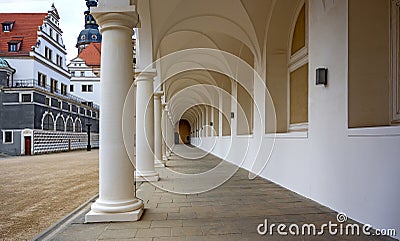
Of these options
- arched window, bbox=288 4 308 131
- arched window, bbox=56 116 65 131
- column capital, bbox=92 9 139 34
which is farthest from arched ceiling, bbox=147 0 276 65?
arched window, bbox=56 116 65 131

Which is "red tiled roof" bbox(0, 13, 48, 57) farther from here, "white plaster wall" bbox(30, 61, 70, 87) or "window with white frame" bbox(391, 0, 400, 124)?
"window with white frame" bbox(391, 0, 400, 124)

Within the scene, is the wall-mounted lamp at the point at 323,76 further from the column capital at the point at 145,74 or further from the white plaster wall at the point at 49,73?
the white plaster wall at the point at 49,73

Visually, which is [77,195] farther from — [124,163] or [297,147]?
[297,147]

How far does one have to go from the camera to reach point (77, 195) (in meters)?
8.05

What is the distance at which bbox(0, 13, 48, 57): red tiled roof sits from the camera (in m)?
33.2

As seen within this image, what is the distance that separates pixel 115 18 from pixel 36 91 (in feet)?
83.6

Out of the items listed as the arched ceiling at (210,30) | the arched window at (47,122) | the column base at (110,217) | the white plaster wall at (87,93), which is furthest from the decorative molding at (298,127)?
the white plaster wall at (87,93)

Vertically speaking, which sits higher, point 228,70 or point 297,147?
point 228,70

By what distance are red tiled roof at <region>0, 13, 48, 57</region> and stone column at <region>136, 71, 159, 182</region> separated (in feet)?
90.9

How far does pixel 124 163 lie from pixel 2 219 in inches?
94.3

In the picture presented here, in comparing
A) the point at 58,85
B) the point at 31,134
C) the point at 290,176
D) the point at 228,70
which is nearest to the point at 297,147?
the point at 290,176

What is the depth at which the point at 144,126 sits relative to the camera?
29.2 feet

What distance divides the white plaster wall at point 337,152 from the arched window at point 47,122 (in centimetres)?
2559

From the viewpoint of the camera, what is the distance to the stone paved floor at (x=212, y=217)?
14.0ft
